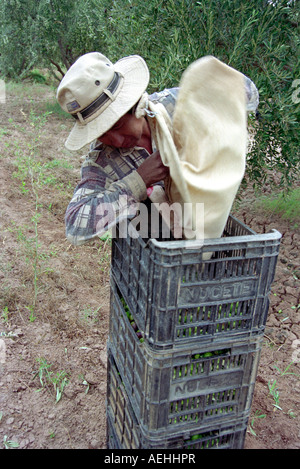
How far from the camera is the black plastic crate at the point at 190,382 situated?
1.59 m

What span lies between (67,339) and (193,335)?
1937 millimetres

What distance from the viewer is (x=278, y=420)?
2.60 meters

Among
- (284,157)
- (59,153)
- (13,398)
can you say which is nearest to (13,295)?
(13,398)

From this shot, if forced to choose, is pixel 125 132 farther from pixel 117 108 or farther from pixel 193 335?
pixel 193 335

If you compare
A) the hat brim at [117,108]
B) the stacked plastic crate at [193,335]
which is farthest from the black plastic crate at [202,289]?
the hat brim at [117,108]

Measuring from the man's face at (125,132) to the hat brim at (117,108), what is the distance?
85mm

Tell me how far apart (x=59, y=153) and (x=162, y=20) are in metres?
3.90

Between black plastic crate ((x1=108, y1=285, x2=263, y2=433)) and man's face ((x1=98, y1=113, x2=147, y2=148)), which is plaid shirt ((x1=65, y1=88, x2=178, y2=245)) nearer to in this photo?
man's face ((x1=98, y1=113, x2=147, y2=148))

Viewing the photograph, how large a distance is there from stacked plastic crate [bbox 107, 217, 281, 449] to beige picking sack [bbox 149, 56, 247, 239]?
0.13 metres

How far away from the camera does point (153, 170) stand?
175 centimetres

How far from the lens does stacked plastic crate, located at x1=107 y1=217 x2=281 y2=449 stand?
150 cm

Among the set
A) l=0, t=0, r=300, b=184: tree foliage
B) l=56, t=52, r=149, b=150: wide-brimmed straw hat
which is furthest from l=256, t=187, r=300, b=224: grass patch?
l=56, t=52, r=149, b=150: wide-brimmed straw hat

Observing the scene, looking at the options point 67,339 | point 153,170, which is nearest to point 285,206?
point 67,339
